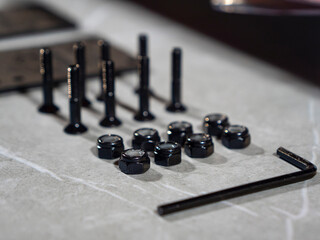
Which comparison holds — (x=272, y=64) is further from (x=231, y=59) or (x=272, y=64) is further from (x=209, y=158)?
(x=209, y=158)

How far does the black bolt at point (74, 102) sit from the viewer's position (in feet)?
4.37

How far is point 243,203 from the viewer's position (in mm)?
1058

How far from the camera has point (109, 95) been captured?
141 centimetres

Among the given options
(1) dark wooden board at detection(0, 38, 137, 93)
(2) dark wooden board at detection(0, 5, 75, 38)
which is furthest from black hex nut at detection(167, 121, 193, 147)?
(2) dark wooden board at detection(0, 5, 75, 38)

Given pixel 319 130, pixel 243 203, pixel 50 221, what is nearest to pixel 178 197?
pixel 243 203

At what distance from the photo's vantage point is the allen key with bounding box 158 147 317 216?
1021mm

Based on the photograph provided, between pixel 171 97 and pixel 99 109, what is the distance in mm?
215

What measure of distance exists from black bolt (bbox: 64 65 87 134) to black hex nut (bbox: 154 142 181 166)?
0.91 feet

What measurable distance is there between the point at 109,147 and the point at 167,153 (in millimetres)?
137

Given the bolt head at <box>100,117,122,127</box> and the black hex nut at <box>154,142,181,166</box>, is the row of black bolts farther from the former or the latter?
the black hex nut at <box>154,142,181,166</box>

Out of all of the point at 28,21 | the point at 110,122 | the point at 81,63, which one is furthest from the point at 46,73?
the point at 28,21

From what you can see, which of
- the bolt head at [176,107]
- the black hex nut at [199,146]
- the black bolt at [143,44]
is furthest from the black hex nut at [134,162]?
the black bolt at [143,44]

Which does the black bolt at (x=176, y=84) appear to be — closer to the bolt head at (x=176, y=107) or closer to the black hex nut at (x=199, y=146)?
the bolt head at (x=176, y=107)

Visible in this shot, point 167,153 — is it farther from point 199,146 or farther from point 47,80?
point 47,80
